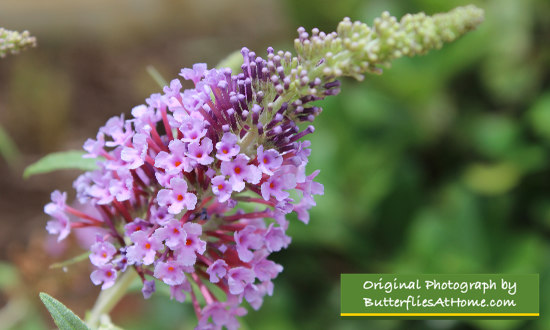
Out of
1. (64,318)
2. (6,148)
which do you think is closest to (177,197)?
(64,318)

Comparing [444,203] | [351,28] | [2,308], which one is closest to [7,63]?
[2,308]

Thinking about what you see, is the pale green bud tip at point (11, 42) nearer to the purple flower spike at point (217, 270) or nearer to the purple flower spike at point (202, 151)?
the purple flower spike at point (202, 151)

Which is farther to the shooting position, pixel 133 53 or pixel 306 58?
pixel 133 53

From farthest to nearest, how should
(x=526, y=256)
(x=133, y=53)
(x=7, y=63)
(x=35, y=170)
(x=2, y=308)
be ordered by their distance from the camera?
(x=133, y=53) → (x=7, y=63) → (x=2, y=308) → (x=526, y=256) → (x=35, y=170)

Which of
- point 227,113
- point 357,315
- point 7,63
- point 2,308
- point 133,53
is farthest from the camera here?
point 133,53

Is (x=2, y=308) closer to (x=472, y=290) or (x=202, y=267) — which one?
(x=202, y=267)

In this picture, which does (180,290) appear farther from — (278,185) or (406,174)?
(406,174)
